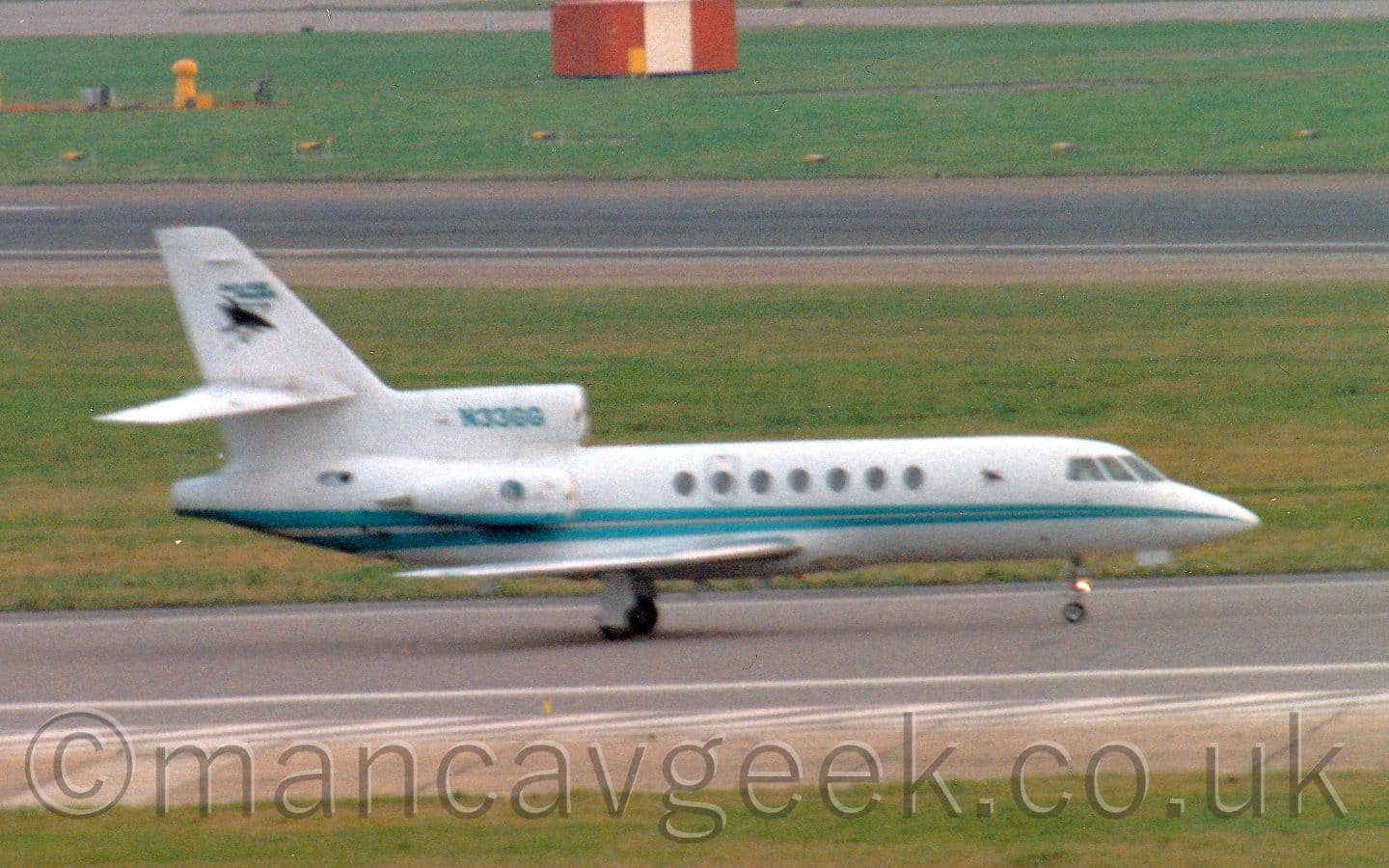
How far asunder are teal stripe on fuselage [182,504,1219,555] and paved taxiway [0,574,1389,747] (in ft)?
4.04

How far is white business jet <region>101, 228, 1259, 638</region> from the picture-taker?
2548 cm

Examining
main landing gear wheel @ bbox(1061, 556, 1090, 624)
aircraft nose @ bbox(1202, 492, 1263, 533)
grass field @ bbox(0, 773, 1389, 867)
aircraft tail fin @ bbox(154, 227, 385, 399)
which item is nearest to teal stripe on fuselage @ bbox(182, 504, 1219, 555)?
aircraft nose @ bbox(1202, 492, 1263, 533)

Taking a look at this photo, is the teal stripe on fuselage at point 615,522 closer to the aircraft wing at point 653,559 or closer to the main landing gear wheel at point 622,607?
the aircraft wing at point 653,559

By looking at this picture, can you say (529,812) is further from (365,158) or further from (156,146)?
(156,146)

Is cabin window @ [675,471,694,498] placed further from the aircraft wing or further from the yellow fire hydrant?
the yellow fire hydrant

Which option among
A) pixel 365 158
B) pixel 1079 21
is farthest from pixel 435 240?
pixel 1079 21

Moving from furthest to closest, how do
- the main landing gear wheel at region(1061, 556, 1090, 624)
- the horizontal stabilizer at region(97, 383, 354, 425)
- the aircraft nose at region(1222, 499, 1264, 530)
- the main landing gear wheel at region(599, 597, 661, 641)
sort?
the main landing gear wheel at region(599, 597, 661, 641)
the aircraft nose at region(1222, 499, 1264, 530)
the main landing gear wheel at region(1061, 556, 1090, 624)
the horizontal stabilizer at region(97, 383, 354, 425)

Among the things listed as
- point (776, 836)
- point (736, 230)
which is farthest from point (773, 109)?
point (776, 836)

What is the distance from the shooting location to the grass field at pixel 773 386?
3109cm

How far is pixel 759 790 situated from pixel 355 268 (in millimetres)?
40256

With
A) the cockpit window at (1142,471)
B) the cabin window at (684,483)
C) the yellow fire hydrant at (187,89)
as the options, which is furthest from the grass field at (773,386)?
the yellow fire hydrant at (187,89)

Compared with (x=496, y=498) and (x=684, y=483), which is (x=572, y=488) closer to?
(x=496, y=498)

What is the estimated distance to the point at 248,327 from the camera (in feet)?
84.6

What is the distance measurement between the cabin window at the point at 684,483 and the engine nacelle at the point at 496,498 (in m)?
1.29
